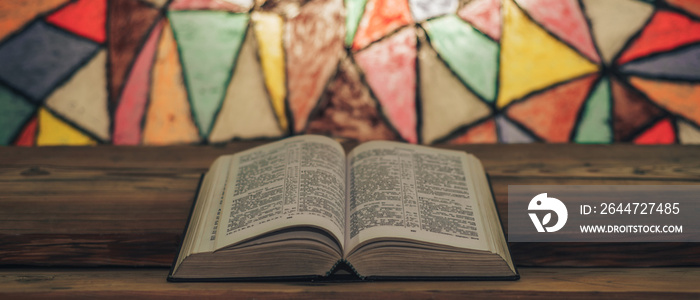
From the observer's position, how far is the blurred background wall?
3.92 ft

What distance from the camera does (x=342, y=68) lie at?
1.22 metres

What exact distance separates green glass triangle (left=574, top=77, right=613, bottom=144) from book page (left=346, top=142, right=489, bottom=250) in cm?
49

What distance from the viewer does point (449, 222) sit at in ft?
2.41

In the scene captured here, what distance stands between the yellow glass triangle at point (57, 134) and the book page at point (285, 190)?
0.56 metres

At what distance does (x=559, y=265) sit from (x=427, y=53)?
614mm

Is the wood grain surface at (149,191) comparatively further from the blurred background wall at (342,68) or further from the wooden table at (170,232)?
the blurred background wall at (342,68)

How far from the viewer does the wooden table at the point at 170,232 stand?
68 centimetres

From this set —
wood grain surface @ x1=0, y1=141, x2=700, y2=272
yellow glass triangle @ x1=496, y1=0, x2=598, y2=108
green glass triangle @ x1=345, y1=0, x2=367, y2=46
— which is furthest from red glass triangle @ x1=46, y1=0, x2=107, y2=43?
yellow glass triangle @ x1=496, y1=0, x2=598, y2=108

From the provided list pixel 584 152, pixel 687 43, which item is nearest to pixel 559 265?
pixel 584 152

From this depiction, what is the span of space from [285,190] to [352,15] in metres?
0.61

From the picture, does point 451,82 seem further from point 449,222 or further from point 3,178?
point 3,178

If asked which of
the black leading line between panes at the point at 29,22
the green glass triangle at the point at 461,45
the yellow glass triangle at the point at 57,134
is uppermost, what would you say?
the green glass triangle at the point at 461,45

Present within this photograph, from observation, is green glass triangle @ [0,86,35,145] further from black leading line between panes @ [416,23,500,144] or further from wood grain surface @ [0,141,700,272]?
black leading line between panes @ [416,23,500,144]

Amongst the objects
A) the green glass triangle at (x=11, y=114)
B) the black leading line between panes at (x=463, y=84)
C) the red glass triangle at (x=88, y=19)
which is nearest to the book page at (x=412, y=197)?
the black leading line between panes at (x=463, y=84)
